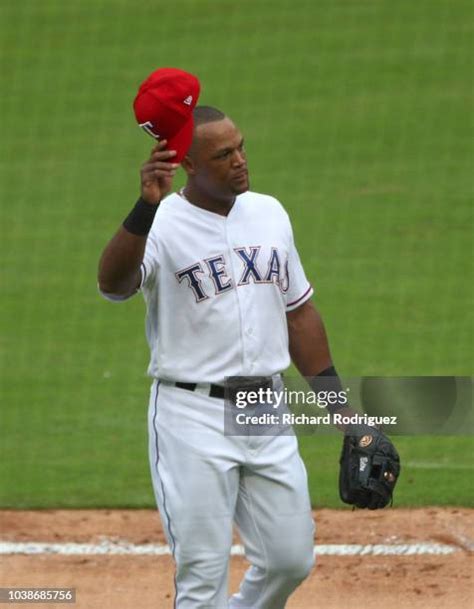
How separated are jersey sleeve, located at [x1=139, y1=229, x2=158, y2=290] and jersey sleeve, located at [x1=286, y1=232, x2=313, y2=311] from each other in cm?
47

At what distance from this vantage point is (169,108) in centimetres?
394

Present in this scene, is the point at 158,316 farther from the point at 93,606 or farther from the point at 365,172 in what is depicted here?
the point at 365,172

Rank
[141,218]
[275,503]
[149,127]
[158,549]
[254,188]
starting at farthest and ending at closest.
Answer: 1. [254,188]
2. [158,549]
3. [275,503]
4. [149,127]
5. [141,218]

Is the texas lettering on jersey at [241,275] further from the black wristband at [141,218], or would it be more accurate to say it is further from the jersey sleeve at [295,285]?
the black wristband at [141,218]

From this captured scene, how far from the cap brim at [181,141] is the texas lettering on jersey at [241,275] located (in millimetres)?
355

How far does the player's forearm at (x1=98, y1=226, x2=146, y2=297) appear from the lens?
3.87 m

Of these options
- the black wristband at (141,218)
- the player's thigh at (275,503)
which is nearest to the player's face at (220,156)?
the black wristband at (141,218)

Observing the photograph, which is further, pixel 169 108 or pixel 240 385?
pixel 240 385

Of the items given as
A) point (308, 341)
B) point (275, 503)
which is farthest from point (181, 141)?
point (275, 503)

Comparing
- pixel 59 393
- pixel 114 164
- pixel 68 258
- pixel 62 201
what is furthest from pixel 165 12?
pixel 59 393

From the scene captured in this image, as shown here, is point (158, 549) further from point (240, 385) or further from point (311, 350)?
point (240, 385)

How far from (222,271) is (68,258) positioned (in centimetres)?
669

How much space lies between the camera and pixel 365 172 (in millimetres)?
13078

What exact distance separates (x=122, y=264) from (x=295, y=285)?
0.72 metres
